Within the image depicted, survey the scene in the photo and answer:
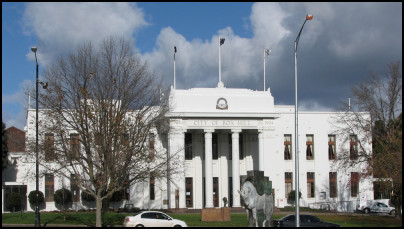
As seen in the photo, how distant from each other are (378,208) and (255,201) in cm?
2878

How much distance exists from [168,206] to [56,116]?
22.0m

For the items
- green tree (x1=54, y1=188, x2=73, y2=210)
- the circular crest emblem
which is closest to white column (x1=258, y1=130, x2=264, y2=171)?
the circular crest emblem

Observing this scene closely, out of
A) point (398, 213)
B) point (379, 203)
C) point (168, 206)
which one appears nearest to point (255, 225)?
point (398, 213)

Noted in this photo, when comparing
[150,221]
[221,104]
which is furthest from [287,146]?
[150,221]

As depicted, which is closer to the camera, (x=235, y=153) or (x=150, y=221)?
(x=150, y=221)

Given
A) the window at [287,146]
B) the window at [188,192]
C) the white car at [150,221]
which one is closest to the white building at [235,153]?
the window at [287,146]

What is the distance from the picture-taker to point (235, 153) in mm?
51500

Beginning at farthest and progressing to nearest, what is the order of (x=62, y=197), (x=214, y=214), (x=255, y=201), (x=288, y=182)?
(x=288, y=182) < (x=62, y=197) < (x=214, y=214) < (x=255, y=201)

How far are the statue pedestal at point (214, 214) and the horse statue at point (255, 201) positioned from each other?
9.57 metres

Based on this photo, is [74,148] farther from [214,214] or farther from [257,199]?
[257,199]

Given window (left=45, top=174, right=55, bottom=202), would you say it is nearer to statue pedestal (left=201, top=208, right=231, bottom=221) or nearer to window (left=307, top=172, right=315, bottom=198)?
statue pedestal (left=201, top=208, right=231, bottom=221)

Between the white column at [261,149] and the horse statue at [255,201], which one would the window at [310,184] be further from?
the horse statue at [255,201]

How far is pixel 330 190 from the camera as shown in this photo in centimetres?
5772

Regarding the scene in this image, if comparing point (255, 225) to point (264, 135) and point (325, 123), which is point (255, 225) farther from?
point (325, 123)
